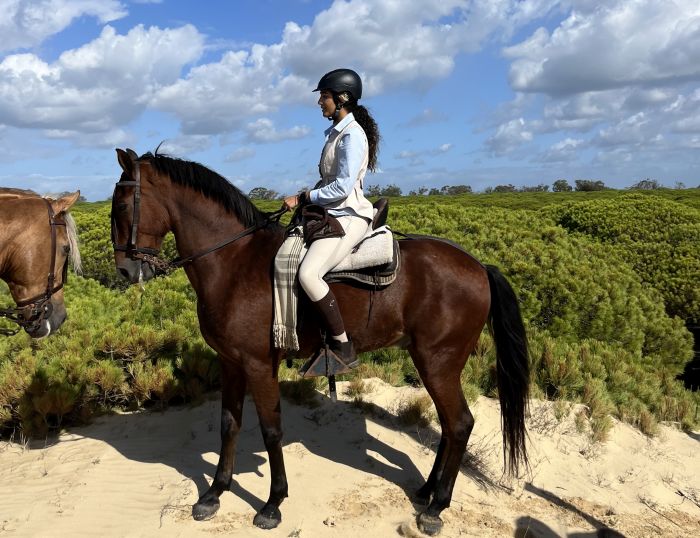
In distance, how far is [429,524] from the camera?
3811 millimetres

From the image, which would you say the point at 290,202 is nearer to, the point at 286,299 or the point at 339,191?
the point at 339,191

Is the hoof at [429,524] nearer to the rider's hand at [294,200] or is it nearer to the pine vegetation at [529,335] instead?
the pine vegetation at [529,335]

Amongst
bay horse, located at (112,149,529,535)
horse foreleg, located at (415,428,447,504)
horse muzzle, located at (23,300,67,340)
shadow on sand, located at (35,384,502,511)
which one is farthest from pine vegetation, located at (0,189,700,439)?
bay horse, located at (112,149,529,535)

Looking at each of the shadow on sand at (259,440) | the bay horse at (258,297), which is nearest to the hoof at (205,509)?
the bay horse at (258,297)

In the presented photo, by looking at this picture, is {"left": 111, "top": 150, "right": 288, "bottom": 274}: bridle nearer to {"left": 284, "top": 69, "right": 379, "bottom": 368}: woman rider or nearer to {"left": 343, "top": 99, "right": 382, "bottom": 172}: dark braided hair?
{"left": 284, "top": 69, "right": 379, "bottom": 368}: woman rider

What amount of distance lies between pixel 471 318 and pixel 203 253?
1922 mm

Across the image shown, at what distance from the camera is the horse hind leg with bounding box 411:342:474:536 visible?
12.7 ft

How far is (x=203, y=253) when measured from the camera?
12.4ft

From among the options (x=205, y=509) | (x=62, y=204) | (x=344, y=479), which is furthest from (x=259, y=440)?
(x=62, y=204)

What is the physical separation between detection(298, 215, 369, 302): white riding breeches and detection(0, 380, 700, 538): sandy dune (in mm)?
1687

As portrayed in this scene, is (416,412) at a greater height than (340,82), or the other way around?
(340,82)

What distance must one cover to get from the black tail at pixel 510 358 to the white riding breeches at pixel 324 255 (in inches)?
44.9

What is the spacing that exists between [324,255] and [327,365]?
2.50 feet

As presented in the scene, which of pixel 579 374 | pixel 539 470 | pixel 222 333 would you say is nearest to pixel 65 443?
pixel 222 333
